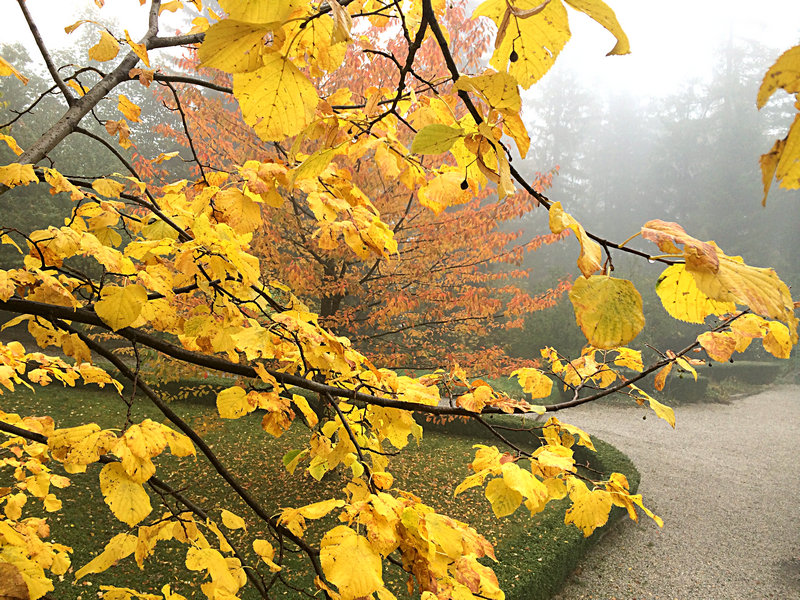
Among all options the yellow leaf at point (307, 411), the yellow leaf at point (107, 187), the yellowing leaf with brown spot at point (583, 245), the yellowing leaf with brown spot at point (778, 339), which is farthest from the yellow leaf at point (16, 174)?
the yellowing leaf with brown spot at point (778, 339)

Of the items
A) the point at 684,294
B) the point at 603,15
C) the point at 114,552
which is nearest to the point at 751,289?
the point at 684,294

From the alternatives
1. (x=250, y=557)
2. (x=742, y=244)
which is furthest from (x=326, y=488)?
(x=742, y=244)

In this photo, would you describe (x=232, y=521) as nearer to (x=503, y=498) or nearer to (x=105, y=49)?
(x=503, y=498)

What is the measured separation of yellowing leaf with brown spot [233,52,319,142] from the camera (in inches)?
22.5

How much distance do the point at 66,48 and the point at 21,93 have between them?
3.50 metres

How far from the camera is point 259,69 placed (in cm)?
56

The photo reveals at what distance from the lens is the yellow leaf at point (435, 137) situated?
608mm

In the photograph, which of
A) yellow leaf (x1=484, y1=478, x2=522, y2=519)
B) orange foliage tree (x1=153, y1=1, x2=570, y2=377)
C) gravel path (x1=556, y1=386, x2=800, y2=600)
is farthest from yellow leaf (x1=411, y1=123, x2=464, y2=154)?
gravel path (x1=556, y1=386, x2=800, y2=600)

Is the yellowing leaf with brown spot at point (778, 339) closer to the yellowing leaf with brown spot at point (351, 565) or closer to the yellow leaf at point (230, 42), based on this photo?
the yellowing leaf with brown spot at point (351, 565)

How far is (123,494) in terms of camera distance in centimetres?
94

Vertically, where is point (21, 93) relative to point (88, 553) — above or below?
above

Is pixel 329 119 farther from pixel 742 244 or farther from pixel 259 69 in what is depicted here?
pixel 742 244

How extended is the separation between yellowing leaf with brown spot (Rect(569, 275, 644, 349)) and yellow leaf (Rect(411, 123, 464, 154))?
26 cm

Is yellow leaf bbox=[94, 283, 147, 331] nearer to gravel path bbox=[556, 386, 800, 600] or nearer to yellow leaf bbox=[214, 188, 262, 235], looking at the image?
yellow leaf bbox=[214, 188, 262, 235]
